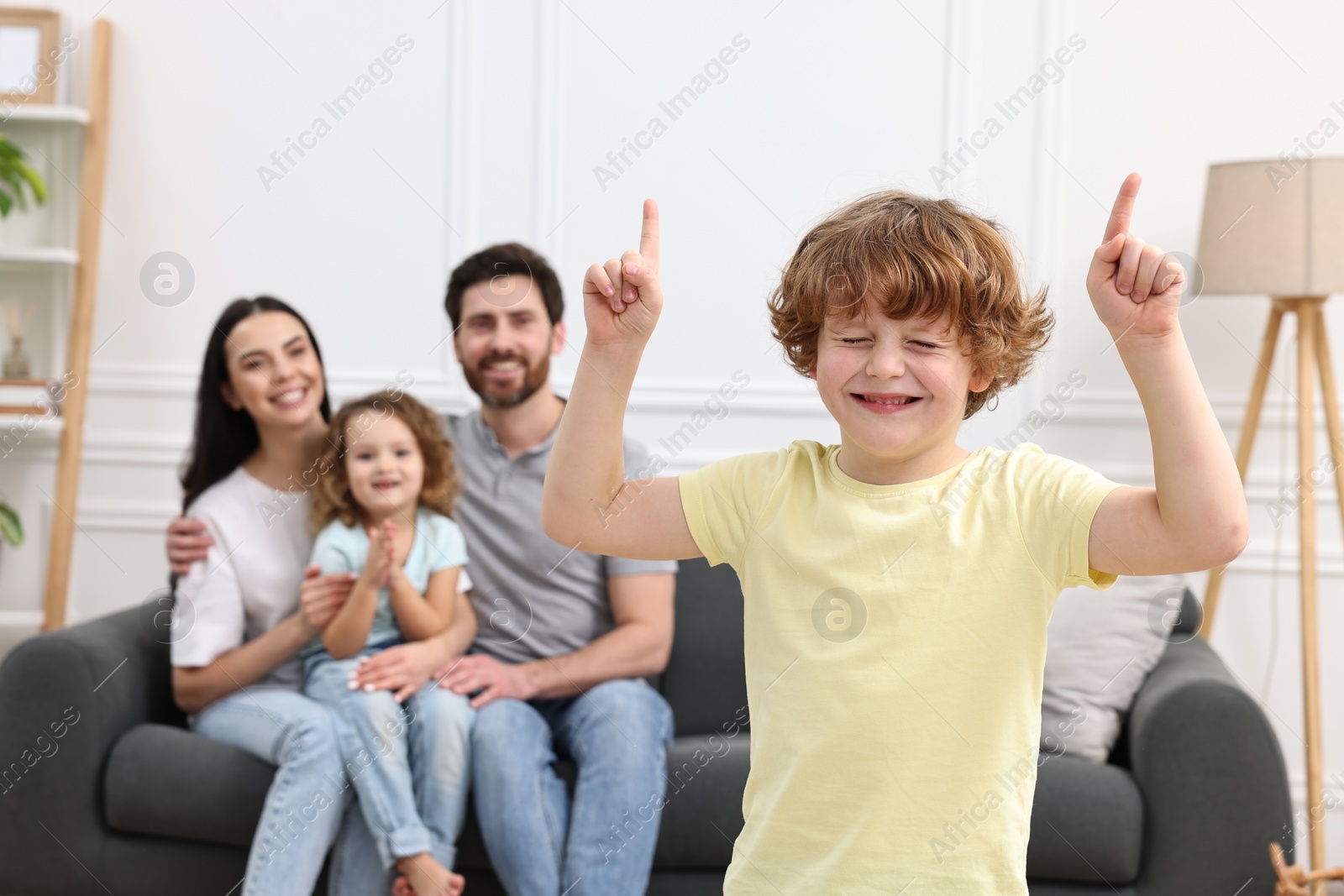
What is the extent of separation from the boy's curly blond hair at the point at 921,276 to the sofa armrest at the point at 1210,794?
1124 millimetres

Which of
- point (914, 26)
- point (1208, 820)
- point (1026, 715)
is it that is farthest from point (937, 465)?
point (914, 26)

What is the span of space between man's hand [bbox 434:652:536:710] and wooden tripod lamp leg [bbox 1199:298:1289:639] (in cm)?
147

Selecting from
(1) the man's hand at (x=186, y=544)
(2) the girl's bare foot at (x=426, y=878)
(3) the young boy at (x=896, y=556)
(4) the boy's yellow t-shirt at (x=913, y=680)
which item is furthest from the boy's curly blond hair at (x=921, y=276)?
(1) the man's hand at (x=186, y=544)

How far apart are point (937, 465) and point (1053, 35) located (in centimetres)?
208

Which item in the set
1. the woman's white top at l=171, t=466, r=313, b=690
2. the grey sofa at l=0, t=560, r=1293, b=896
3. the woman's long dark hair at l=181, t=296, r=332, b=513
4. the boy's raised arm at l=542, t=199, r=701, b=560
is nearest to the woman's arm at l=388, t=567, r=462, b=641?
the woman's white top at l=171, t=466, r=313, b=690

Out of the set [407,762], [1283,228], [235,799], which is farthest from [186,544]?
[1283,228]

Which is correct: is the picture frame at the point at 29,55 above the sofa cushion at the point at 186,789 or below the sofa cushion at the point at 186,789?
above

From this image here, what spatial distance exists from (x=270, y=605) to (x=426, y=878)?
61 centimetres

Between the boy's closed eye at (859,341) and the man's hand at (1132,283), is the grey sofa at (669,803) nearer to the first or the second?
Answer: the boy's closed eye at (859,341)

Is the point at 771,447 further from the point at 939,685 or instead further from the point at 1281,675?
the point at 939,685

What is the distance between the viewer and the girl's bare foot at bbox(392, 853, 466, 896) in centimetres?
174

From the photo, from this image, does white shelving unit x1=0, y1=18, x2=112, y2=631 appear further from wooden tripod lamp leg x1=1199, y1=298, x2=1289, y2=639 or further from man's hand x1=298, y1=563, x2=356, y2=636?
wooden tripod lamp leg x1=1199, y1=298, x2=1289, y2=639

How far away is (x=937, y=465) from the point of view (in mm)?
958

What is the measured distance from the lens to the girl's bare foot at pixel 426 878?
174cm
